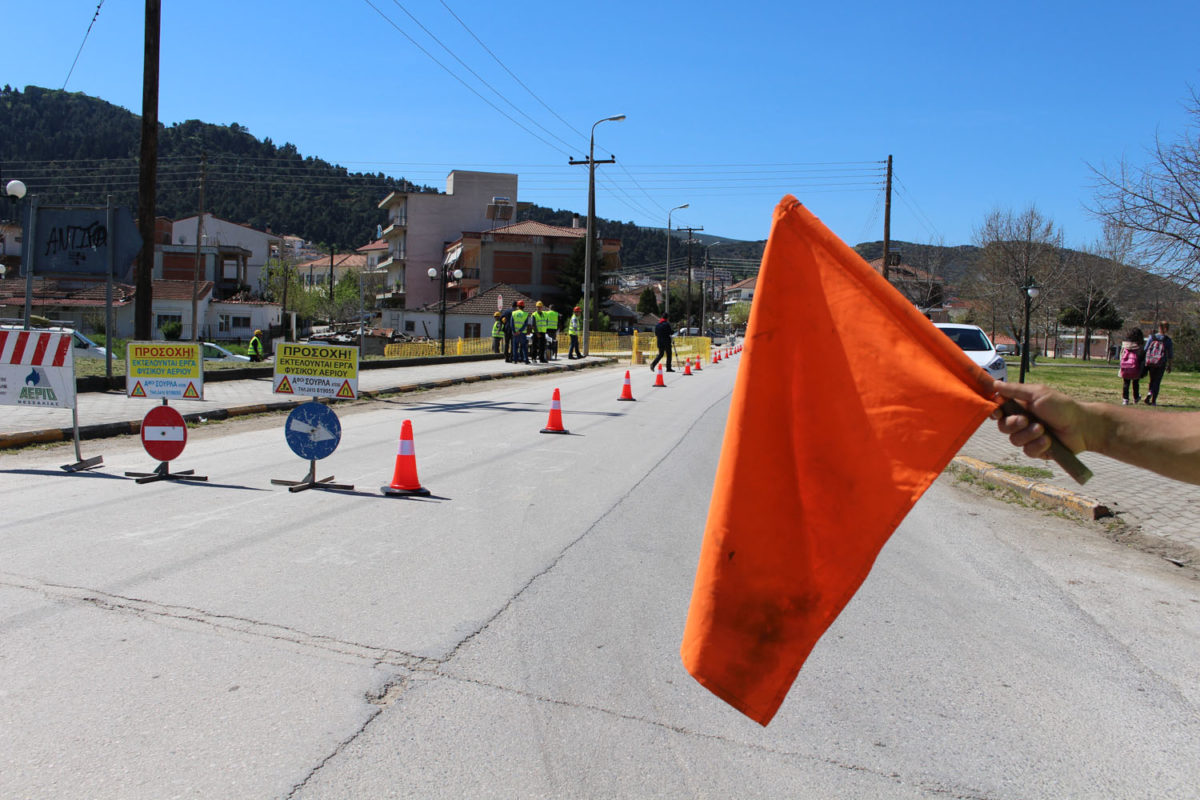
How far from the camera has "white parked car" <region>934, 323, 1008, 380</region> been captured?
17547 millimetres

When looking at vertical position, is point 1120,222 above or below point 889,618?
above

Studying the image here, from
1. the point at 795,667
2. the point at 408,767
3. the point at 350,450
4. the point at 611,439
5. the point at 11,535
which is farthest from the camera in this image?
the point at 611,439

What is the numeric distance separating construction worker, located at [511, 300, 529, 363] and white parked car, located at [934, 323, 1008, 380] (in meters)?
14.9

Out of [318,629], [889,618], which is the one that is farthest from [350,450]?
[889,618]

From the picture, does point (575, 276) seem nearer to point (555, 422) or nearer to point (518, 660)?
point (555, 422)

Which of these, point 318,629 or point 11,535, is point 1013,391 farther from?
point 11,535

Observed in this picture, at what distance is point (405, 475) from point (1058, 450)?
6820 mm

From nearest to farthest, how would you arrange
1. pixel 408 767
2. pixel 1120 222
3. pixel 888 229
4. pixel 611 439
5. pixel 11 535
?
pixel 408 767
pixel 11 535
pixel 611 439
pixel 1120 222
pixel 888 229

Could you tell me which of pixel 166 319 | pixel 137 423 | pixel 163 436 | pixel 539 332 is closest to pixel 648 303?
pixel 166 319

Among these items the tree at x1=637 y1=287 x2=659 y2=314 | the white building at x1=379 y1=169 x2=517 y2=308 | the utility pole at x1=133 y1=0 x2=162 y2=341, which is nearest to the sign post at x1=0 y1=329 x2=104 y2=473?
the utility pole at x1=133 y1=0 x2=162 y2=341

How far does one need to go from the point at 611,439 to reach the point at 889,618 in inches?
306

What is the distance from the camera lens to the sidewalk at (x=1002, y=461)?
8.09 meters

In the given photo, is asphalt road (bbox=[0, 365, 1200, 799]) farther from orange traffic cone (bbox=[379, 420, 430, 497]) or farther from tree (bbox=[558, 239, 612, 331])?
tree (bbox=[558, 239, 612, 331])

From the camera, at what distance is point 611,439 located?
12.8 metres
